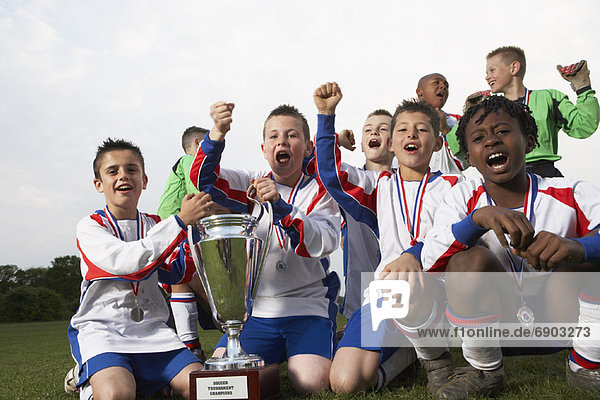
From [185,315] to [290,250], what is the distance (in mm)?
1267

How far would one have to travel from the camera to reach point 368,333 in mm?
2832

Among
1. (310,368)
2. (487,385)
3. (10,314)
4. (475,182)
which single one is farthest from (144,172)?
(10,314)

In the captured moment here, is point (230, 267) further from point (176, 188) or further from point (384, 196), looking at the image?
point (176, 188)

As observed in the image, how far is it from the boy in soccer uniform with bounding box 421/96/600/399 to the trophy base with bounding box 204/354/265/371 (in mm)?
891

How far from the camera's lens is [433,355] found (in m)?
2.58

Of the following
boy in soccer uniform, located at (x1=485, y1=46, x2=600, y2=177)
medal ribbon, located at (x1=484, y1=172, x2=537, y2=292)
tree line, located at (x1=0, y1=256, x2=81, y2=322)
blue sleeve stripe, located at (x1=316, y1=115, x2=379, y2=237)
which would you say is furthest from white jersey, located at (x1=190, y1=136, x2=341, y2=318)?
tree line, located at (x1=0, y1=256, x2=81, y2=322)

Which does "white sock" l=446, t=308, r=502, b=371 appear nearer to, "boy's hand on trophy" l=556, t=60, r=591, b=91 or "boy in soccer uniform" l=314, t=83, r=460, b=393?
"boy in soccer uniform" l=314, t=83, r=460, b=393

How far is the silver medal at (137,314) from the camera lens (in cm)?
297

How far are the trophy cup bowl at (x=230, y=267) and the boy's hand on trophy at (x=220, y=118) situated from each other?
78 centimetres

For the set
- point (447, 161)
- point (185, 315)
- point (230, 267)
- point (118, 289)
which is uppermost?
point (447, 161)

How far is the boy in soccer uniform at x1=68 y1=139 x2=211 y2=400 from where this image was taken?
2.77 m

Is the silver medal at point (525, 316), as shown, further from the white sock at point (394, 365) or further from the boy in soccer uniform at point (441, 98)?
the boy in soccer uniform at point (441, 98)

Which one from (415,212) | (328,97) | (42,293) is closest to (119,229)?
(328,97)

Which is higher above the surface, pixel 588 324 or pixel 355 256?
pixel 355 256
